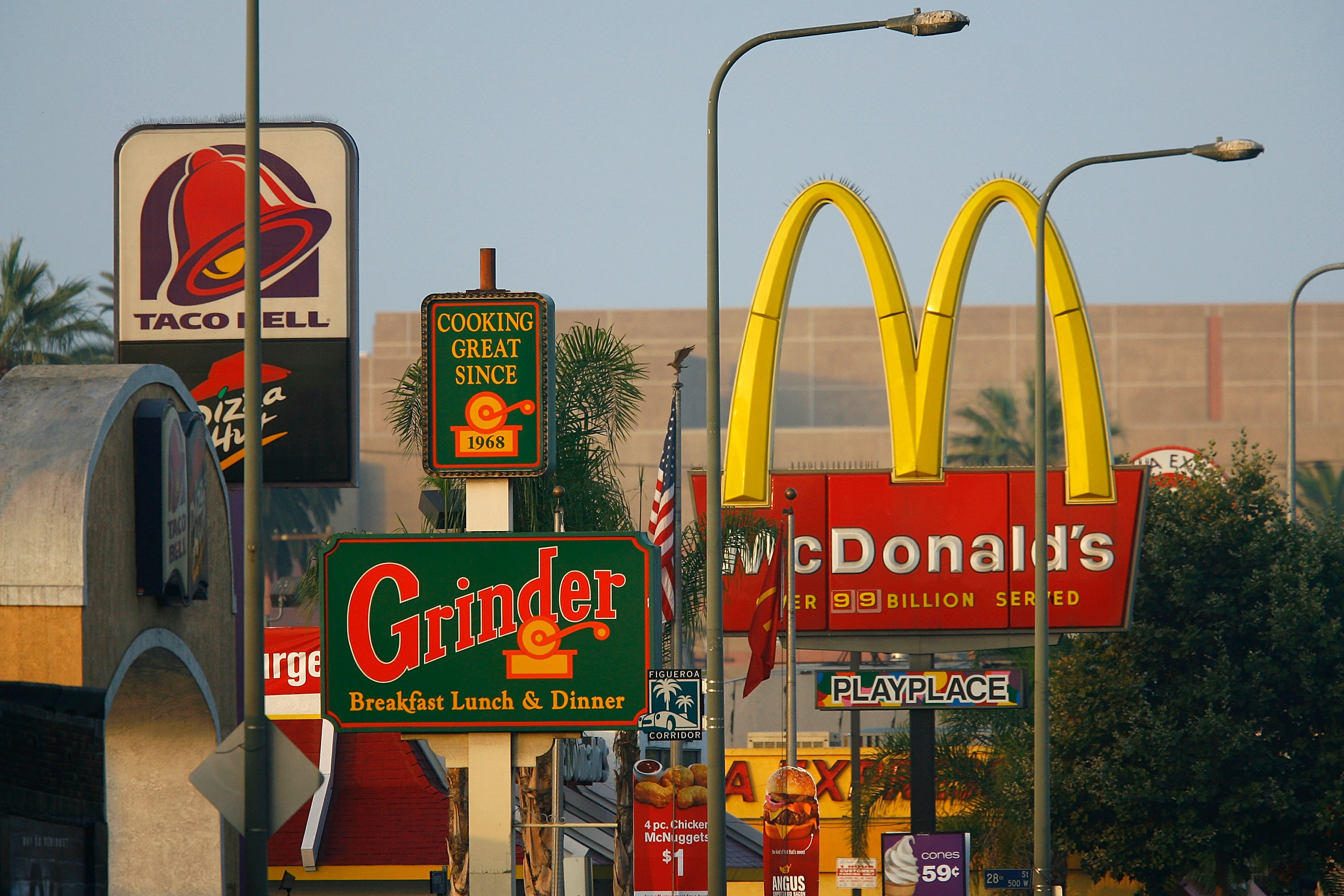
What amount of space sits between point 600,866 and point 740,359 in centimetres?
1019

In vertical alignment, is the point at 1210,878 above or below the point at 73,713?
below

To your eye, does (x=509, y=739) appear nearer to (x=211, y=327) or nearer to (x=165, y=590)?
(x=165, y=590)

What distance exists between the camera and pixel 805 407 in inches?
3821

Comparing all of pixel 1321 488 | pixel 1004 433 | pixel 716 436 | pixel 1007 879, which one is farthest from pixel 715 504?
pixel 1321 488

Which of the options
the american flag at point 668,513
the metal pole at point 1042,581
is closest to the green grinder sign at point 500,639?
the american flag at point 668,513

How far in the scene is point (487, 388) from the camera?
57.9 feet

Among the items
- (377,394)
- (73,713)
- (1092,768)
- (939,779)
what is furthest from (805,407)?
(73,713)

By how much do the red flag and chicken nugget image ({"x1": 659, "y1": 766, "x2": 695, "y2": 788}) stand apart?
3189 mm

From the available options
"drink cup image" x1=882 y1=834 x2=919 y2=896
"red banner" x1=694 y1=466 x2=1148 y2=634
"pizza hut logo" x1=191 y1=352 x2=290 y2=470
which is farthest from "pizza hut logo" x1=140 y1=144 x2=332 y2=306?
"drink cup image" x1=882 y1=834 x2=919 y2=896

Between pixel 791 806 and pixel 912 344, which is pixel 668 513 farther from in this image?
pixel 912 344

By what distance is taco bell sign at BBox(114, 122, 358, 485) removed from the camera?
21.5 meters

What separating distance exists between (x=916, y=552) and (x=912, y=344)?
4350mm

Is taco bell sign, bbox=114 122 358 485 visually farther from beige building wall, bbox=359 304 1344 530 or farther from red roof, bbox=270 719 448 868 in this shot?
beige building wall, bbox=359 304 1344 530

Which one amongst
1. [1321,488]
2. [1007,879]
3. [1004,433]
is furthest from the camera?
[1004,433]
